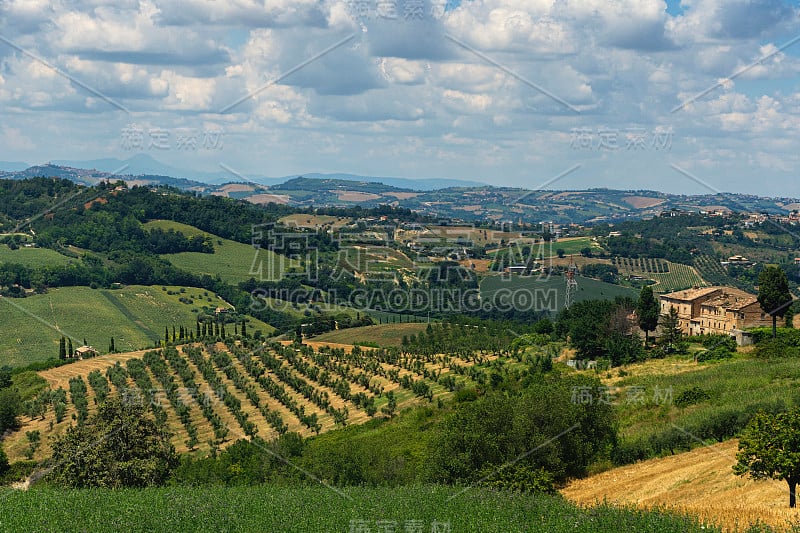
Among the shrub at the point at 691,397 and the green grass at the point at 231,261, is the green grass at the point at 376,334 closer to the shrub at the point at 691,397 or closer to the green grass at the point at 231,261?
the green grass at the point at 231,261

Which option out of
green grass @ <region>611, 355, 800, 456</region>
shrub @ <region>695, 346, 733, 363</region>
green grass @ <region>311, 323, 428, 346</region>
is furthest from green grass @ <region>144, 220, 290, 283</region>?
green grass @ <region>611, 355, 800, 456</region>

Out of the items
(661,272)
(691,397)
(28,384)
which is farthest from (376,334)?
(661,272)

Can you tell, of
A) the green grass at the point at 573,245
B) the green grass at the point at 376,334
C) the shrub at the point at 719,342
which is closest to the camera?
the shrub at the point at 719,342

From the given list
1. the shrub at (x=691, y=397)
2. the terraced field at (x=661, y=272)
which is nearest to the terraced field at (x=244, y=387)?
the shrub at (x=691, y=397)

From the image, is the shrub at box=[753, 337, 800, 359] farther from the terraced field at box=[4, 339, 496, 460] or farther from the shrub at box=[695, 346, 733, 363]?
the terraced field at box=[4, 339, 496, 460]

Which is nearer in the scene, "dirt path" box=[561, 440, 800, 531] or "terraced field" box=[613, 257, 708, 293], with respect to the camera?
"dirt path" box=[561, 440, 800, 531]

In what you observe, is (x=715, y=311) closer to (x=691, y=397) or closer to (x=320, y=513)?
(x=691, y=397)

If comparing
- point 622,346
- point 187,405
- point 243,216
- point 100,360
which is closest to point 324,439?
point 187,405
